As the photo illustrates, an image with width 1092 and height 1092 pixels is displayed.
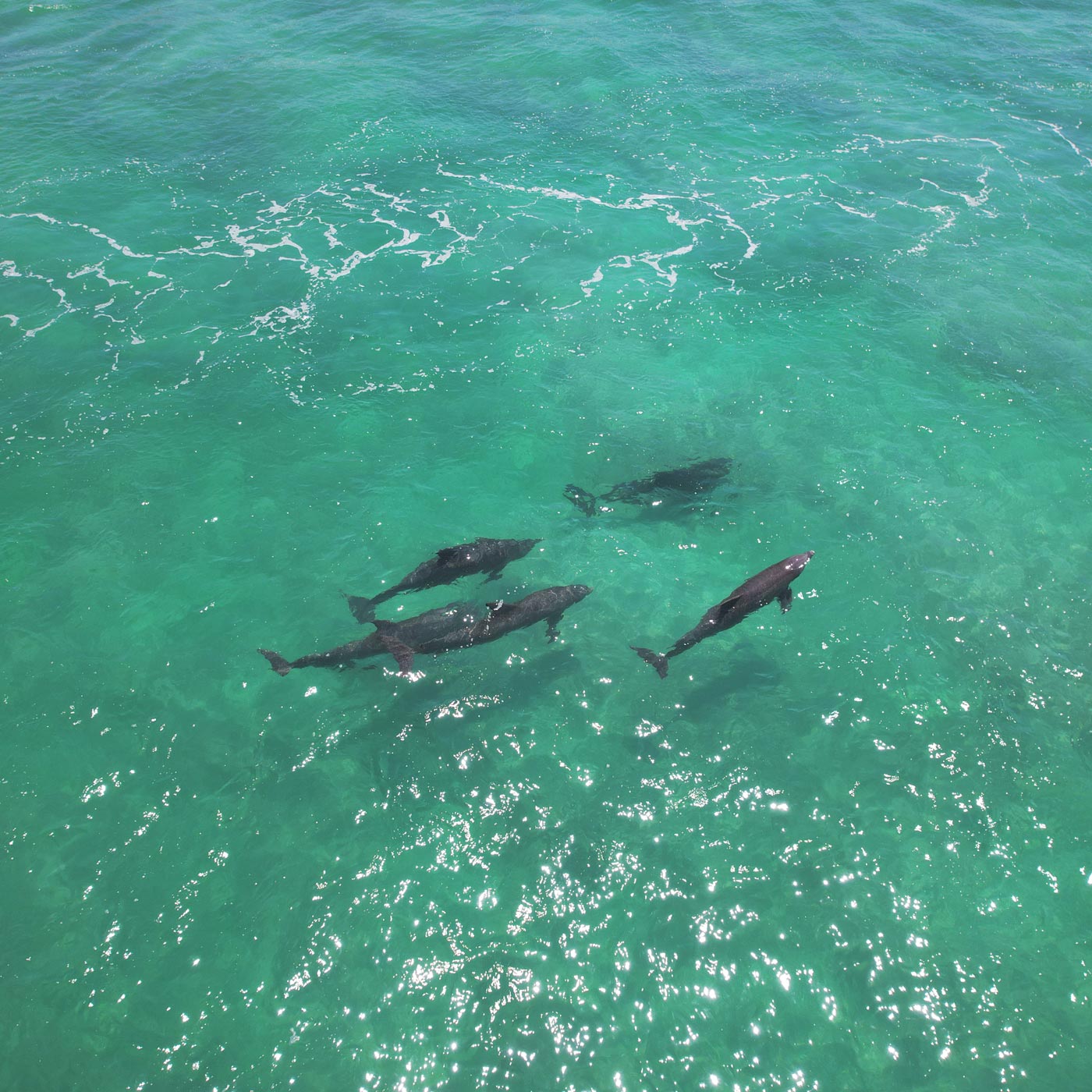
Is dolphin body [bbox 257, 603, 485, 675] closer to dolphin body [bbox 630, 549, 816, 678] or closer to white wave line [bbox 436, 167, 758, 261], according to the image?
dolphin body [bbox 630, 549, 816, 678]

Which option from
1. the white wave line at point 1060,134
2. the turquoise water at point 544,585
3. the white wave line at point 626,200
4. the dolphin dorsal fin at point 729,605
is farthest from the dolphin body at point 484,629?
the white wave line at point 1060,134

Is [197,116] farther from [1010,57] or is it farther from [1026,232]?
[1010,57]

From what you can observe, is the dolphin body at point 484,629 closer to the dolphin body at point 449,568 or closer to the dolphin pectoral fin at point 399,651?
the dolphin pectoral fin at point 399,651

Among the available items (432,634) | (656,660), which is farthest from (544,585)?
(656,660)

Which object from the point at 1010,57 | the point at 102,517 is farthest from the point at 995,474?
the point at 1010,57

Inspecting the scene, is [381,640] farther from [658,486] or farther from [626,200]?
[626,200]
